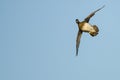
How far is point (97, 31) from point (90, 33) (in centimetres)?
43

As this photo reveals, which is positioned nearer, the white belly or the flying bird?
the flying bird

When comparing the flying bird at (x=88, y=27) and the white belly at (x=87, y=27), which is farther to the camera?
the white belly at (x=87, y=27)

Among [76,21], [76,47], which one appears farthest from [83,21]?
A: [76,47]

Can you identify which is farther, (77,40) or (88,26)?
(77,40)

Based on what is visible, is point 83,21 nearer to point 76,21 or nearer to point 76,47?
point 76,21

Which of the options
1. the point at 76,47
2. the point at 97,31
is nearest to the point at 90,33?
the point at 97,31

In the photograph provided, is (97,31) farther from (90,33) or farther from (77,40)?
(77,40)

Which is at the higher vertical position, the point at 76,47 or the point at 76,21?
the point at 76,21

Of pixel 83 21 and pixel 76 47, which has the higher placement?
pixel 83 21

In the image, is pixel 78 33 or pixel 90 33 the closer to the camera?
pixel 90 33

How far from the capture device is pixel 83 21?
18.0 m

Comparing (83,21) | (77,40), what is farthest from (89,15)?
(77,40)

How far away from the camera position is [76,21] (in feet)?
59.5

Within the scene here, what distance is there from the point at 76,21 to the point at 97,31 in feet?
4.69
